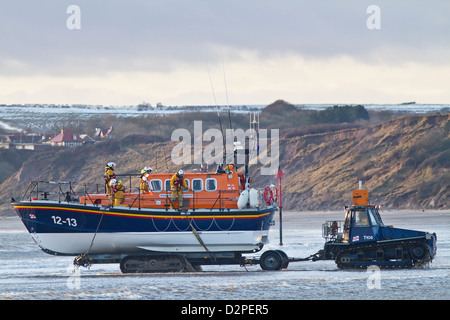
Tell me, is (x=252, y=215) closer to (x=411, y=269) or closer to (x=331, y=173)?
(x=411, y=269)

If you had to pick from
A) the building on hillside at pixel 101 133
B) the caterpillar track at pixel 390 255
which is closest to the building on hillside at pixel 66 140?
the building on hillside at pixel 101 133

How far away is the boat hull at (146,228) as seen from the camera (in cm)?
2464

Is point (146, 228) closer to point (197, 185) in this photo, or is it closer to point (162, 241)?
point (162, 241)

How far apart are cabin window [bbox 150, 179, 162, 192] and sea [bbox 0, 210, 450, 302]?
105 inches

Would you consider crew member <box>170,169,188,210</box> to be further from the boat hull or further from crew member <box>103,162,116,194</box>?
crew member <box>103,162,116,194</box>

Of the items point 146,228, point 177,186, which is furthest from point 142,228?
point 177,186

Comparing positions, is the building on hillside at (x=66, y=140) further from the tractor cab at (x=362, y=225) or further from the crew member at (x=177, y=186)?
the tractor cab at (x=362, y=225)

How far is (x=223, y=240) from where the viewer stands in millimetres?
24734

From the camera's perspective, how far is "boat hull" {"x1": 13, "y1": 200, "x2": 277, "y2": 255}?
24.6 meters

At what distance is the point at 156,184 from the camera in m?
25.3

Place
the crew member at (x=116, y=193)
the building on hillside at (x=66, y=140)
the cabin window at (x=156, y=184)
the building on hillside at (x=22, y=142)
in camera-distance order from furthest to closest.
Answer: the building on hillside at (x=66, y=140)
the building on hillside at (x=22, y=142)
the cabin window at (x=156, y=184)
the crew member at (x=116, y=193)

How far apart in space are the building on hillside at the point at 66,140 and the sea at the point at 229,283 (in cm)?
7170

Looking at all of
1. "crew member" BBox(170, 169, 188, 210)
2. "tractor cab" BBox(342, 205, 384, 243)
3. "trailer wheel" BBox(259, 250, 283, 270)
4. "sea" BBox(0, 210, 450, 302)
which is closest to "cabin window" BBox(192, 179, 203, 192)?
"crew member" BBox(170, 169, 188, 210)
